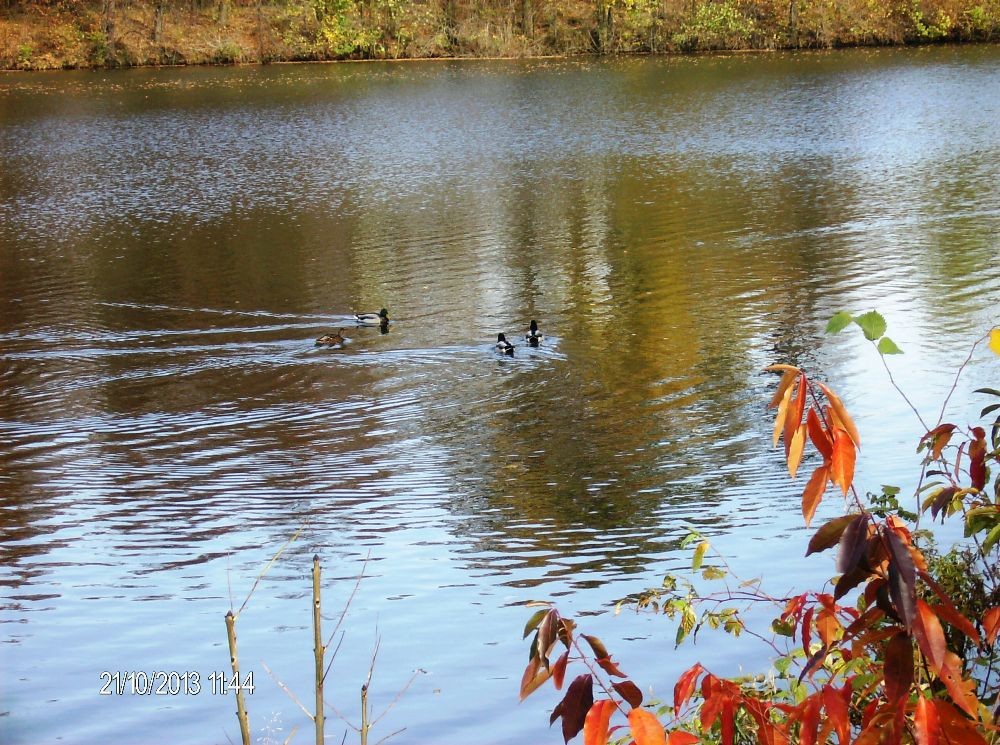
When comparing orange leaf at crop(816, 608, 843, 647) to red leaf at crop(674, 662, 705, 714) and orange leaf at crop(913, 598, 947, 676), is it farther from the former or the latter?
orange leaf at crop(913, 598, 947, 676)

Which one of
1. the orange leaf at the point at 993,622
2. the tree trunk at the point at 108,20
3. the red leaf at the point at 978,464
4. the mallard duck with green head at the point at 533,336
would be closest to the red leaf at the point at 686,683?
the orange leaf at the point at 993,622

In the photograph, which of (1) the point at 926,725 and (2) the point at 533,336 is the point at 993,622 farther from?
(2) the point at 533,336

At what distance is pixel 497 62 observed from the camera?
179ft

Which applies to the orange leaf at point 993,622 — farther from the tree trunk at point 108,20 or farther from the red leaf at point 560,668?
the tree trunk at point 108,20

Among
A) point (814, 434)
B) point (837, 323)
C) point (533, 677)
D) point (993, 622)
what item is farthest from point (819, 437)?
point (993, 622)

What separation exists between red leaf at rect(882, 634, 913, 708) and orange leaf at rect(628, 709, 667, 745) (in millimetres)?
467

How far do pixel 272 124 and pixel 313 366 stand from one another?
83.6 feet

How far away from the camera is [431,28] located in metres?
58.1

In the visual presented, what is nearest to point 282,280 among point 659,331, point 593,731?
point 659,331

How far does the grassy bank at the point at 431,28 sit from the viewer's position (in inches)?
2135

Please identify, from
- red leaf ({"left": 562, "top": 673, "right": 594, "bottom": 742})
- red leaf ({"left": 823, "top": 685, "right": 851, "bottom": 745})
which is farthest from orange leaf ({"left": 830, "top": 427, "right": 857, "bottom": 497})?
red leaf ({"left": 562, "top": 673, "right": 594, "bottom": 742})

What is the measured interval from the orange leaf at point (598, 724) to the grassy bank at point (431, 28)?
183 feet

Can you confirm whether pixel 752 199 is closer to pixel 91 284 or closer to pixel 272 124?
pixel 91 284

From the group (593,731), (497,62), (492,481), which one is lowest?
(492,481)
